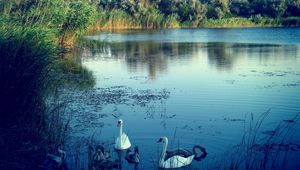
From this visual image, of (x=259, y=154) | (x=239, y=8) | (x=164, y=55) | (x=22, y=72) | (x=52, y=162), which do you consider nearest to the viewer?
(x=52, y=162)

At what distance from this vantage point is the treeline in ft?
166

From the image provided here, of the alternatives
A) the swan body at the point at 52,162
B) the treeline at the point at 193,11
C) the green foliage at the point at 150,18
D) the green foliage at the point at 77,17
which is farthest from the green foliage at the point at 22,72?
the green foliage at the point at 150,18

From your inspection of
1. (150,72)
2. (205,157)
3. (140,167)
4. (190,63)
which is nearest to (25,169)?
(140,167)

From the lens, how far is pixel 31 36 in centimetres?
850

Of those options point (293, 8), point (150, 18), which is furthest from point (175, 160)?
point (293, 8)

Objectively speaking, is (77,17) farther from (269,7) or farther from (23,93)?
(269,7)

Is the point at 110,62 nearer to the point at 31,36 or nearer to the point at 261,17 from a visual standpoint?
the point at 31,36

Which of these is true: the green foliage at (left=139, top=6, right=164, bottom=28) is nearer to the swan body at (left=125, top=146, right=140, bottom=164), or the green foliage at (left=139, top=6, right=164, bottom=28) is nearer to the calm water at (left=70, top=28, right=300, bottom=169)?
the calm water at (left=70, top=28, right=300, bottom=169)

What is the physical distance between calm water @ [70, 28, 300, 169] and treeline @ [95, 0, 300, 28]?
30.3 metres

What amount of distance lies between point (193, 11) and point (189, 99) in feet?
138

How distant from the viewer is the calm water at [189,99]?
28.2 ft

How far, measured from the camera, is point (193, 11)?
172 feet

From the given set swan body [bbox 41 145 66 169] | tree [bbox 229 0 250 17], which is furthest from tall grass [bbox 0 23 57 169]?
tree [bbox 229 0 250 17]

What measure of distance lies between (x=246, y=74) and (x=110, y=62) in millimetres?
6794
